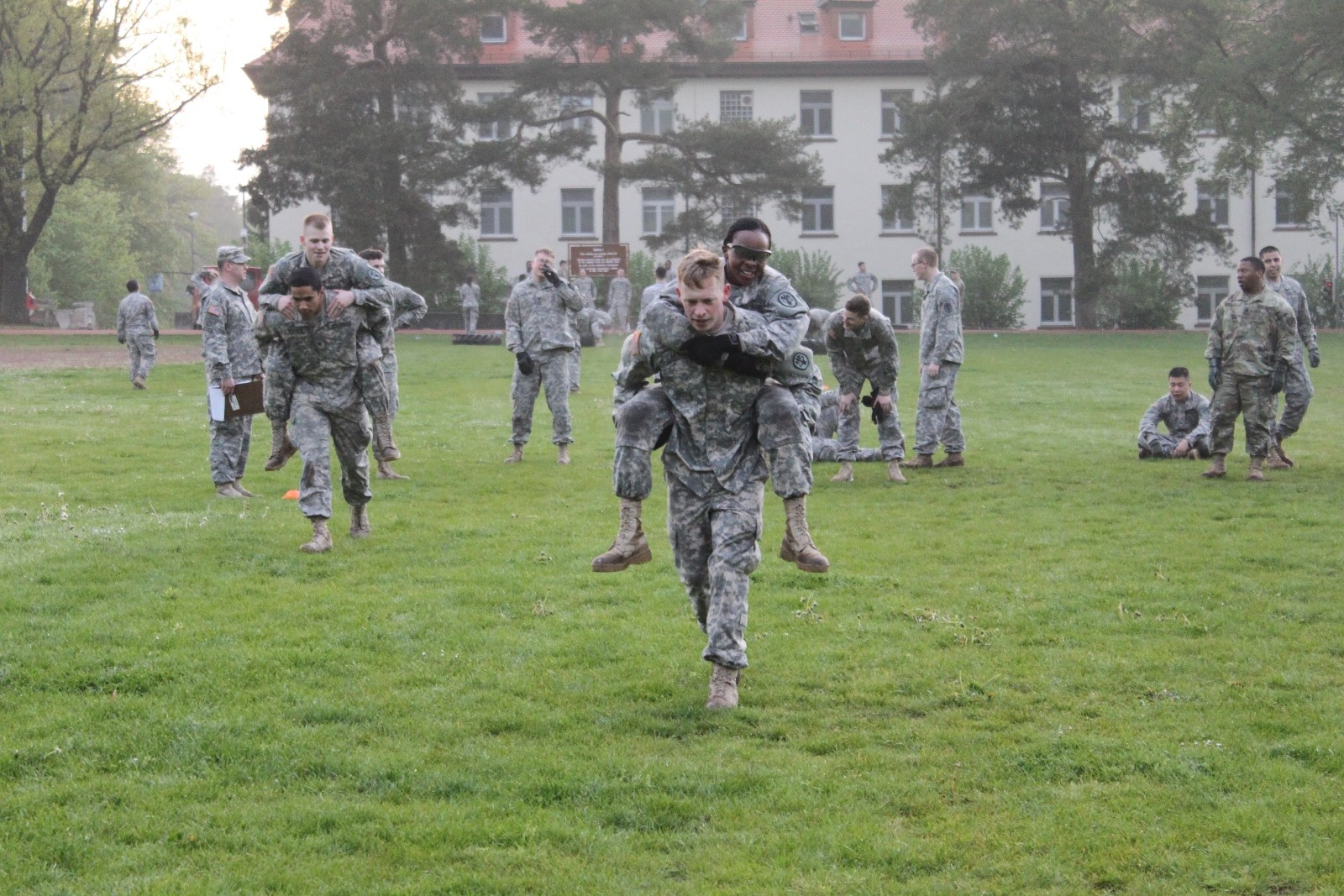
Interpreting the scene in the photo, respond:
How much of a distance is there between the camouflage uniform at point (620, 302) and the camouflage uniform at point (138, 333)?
63.3 feet

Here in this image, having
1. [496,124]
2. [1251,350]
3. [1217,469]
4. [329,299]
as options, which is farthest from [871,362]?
[496,124]

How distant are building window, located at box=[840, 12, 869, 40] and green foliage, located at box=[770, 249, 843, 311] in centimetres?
941

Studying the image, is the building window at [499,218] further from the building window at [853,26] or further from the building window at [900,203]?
the building window at [900,203]

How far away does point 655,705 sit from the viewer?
687 cm

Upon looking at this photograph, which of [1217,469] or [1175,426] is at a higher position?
[1175,426]

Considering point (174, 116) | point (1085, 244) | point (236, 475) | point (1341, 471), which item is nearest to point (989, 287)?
point (1085, 244)

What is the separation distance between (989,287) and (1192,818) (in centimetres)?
5604

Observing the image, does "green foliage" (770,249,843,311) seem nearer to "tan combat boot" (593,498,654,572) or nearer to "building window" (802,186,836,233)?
"building window" (802,186,836,233)

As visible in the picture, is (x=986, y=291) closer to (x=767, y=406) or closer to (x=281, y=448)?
(x=281, y=448)

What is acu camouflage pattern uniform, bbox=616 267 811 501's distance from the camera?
21.9ft

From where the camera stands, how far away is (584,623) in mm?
8547

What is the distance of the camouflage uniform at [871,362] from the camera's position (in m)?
14.9

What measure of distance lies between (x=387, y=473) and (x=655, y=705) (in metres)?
9.13

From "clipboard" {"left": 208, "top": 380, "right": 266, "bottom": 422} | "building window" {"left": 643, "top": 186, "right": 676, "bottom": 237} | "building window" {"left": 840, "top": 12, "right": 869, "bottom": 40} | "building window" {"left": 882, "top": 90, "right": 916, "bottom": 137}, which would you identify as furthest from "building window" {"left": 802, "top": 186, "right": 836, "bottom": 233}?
"clipboard" {"left": 208, "top": 380, "right": 266, "bottom": 422}
